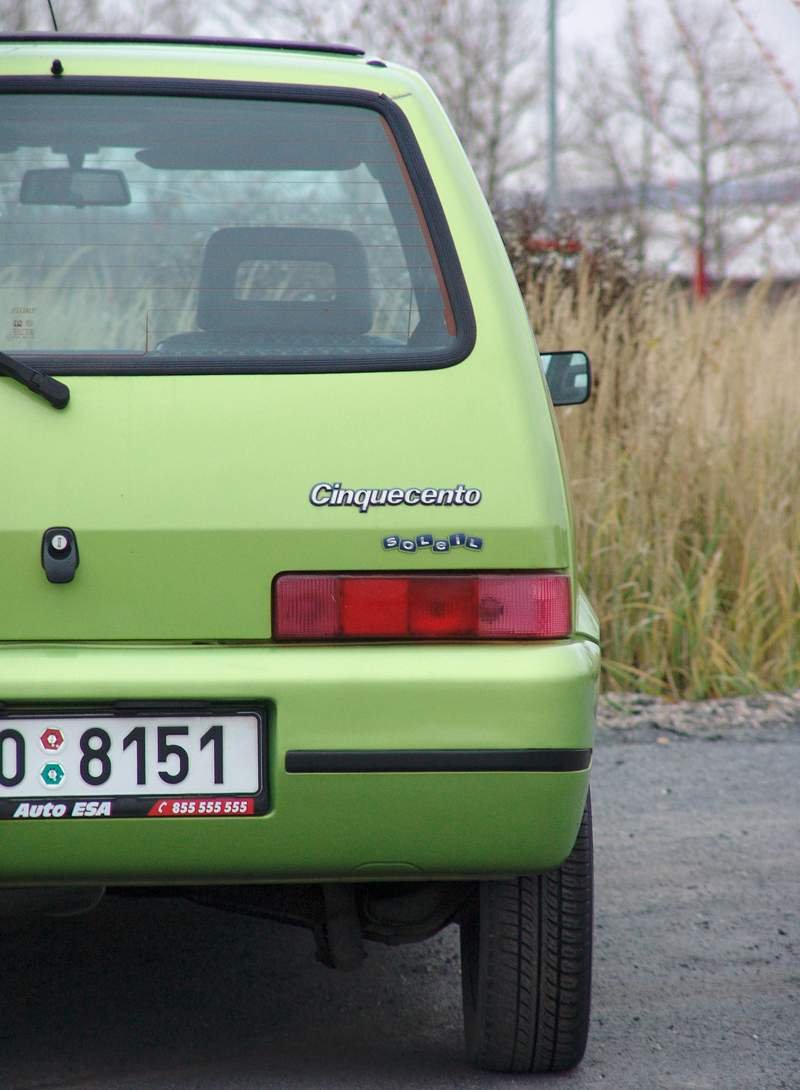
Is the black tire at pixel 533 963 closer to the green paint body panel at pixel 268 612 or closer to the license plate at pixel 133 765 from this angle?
the green paint body panel at pixel 268 612

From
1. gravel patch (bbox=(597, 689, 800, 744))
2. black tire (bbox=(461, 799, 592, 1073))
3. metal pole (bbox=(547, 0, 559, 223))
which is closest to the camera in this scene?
black tire (bbox=(461, 799, 592, 1073))

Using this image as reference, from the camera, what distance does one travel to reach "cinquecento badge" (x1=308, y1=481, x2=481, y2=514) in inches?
81.0

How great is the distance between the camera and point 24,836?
78.7 inches

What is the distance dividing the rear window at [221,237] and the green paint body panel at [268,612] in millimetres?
97

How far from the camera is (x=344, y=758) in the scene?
202cm

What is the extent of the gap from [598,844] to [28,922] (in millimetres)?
1512

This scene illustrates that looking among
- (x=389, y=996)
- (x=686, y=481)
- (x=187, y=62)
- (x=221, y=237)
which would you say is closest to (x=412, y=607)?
(x=221, y=237)

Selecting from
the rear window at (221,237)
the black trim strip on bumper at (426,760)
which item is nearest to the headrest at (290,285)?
the rear window at (221,237)

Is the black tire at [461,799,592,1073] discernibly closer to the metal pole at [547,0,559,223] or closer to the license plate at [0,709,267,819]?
the license plate at [0,709,267,819]

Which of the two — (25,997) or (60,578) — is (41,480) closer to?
(60,578)

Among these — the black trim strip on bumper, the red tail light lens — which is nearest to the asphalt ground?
the black trim strip on bumper

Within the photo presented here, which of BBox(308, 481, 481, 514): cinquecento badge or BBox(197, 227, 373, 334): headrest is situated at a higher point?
BBox(197, 227, 373, 334): headrest

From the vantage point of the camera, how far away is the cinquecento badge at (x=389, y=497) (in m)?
2.06

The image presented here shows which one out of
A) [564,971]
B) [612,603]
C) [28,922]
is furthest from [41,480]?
[612,603]
